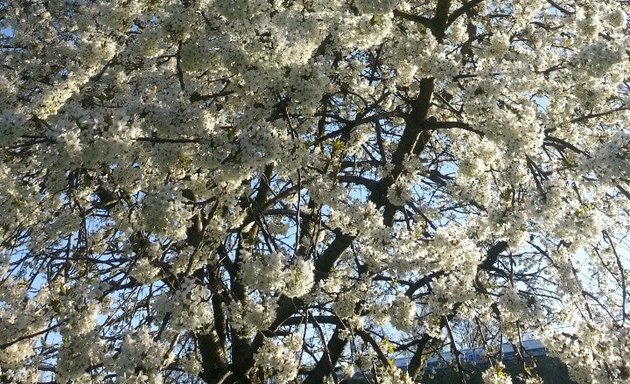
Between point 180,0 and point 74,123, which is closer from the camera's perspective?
point 74,123

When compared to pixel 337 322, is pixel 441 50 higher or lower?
higher

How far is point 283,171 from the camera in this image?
4426 millimetres

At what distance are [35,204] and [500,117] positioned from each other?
4401 mm

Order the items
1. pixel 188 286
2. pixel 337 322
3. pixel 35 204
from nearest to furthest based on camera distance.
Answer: pixel 188 286 → pixel 35 204 → pixel 337 322

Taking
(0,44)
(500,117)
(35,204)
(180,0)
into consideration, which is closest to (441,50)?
(500,117)

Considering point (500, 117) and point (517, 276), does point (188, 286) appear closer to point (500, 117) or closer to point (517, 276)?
point (500, 117)

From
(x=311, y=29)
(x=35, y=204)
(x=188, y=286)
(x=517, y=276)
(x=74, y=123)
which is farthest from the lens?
(x=517, y=276)

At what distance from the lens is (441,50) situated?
559 cm

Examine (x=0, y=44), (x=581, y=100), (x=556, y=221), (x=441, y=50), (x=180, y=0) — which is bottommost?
(x=556, y=221)

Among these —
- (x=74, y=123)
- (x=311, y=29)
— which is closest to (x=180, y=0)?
(x=311, y=29)

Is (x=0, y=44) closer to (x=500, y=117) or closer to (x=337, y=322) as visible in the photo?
(x=337, y=322)

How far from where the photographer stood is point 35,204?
19.2 ft

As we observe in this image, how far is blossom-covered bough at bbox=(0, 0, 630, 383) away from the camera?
14.1 feet

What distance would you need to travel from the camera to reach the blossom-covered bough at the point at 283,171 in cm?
431
